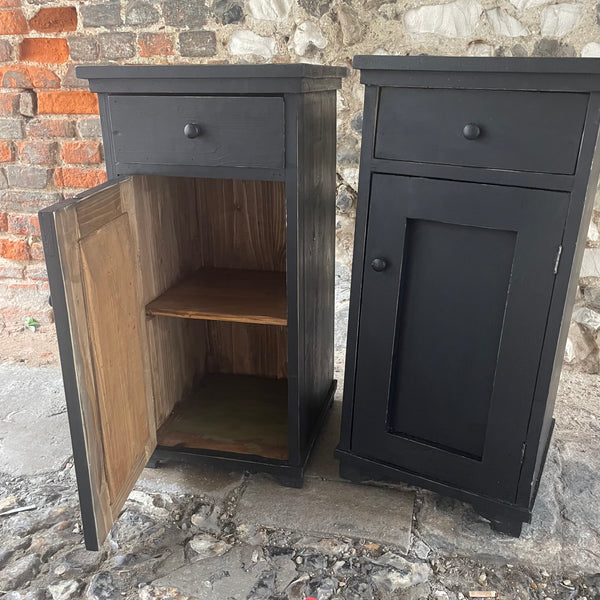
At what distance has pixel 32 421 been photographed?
207 cm

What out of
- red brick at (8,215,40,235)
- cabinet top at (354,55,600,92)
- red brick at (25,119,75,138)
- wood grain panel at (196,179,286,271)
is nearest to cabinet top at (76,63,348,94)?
cabinet top at (354,55,600,92)

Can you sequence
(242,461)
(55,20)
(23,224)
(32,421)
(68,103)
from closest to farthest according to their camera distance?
(242,461), (32,421), (55,20), (68,103), (23,224)

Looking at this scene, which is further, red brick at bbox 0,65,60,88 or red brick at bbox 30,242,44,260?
red brick at bbox 30,242,44,260

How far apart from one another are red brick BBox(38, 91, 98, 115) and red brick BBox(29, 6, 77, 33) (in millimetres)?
239

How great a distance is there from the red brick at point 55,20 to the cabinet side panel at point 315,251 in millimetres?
1231

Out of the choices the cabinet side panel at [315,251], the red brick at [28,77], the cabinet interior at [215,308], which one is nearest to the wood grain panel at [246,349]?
the cabinet interior at [215,308]

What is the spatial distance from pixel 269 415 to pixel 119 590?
28.2 inches

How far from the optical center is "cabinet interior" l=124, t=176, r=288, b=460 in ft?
5.58

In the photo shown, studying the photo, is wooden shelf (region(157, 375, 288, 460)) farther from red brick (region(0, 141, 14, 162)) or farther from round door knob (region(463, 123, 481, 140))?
red brick (region(0, 141, 14, 162))

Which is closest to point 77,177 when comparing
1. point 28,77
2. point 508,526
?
point 28,77

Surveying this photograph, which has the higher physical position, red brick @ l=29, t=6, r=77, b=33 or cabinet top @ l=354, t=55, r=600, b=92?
red brick @ l=29, t=6, r=77, b=33

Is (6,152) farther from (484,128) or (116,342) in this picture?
(484,128)

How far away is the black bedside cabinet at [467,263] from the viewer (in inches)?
50.1

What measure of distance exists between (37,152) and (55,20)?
523 millimetres
